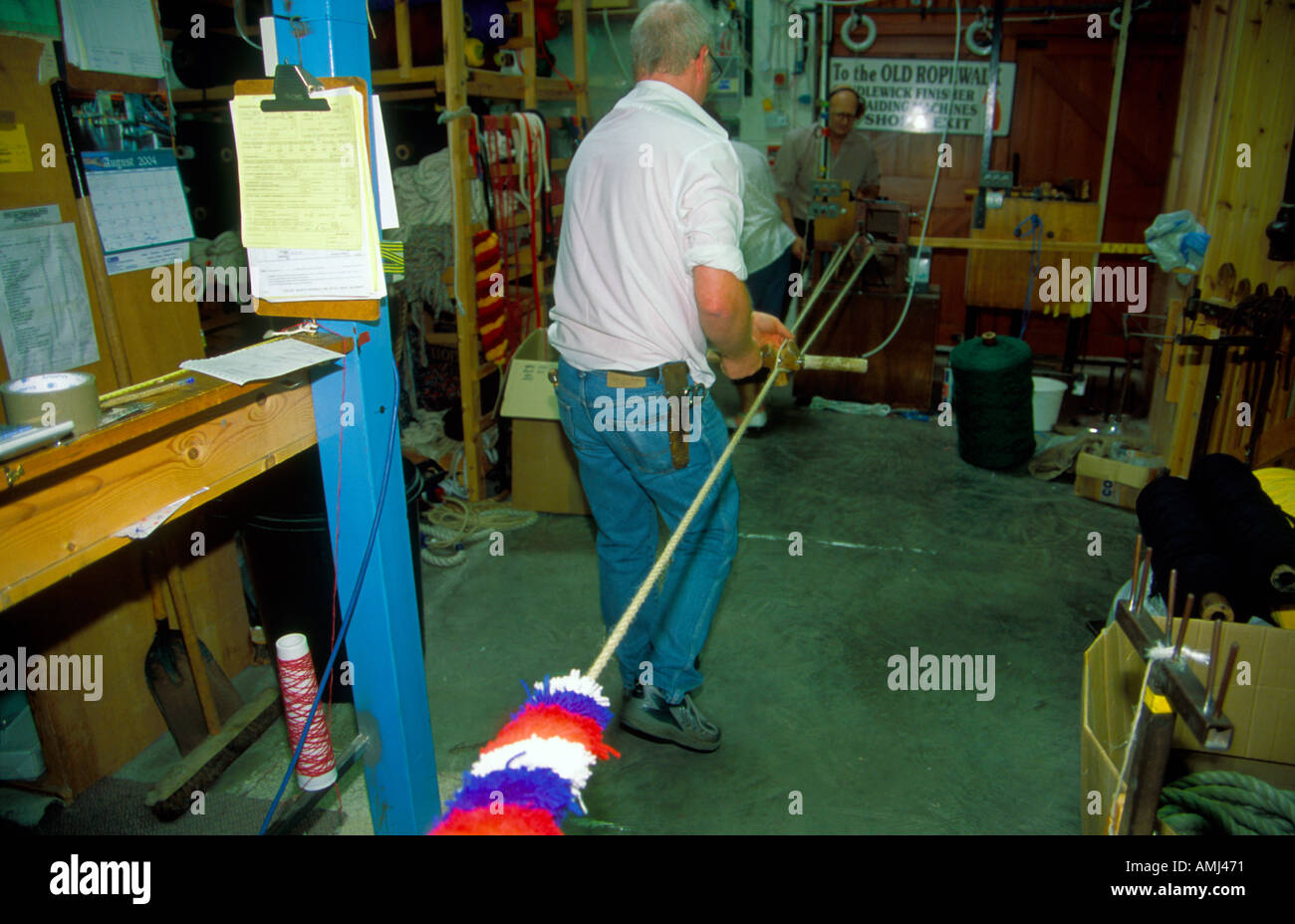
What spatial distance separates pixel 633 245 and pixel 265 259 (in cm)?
93

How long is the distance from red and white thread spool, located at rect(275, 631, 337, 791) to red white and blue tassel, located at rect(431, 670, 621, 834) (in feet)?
3.03

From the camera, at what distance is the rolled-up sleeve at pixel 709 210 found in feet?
6.72

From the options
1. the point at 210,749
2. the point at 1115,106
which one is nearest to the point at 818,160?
the point at 1115,106

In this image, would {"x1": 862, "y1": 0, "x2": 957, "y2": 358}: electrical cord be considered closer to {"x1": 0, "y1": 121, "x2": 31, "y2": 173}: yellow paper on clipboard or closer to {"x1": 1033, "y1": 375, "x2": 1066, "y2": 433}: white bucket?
{"x1": 1033, "y1": 375, "x2": 1066, "y2": 433}: white bucket

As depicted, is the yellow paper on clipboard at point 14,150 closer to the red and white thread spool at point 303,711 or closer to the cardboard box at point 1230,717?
the red and white thread spool at point 303,711

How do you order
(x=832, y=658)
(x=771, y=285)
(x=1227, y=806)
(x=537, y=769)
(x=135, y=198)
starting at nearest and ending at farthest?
(x=537, y=769) → (x=1227, y=806) → (x=135, y=198) → (x=832, y=658) → (x=771, y=285)

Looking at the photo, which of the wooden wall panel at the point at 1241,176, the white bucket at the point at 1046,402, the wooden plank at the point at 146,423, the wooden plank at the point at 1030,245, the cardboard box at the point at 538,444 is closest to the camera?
the wooden plank at the point at 146,423

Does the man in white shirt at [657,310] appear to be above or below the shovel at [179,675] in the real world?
above

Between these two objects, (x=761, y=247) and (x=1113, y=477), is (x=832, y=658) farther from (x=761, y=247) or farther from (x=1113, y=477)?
(x=761, y=247)

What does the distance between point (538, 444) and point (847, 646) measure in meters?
1.79

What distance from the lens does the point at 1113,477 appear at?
13.8ft

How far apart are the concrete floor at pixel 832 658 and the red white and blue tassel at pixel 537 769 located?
136 cm

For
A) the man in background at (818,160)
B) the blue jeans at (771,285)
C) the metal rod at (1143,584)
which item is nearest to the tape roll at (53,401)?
the metal rod at (1143,584)

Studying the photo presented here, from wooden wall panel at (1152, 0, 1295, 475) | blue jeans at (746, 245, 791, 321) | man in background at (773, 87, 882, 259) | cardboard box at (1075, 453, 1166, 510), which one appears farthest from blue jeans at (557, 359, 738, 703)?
man in background at (773, 87, 882, 259)
